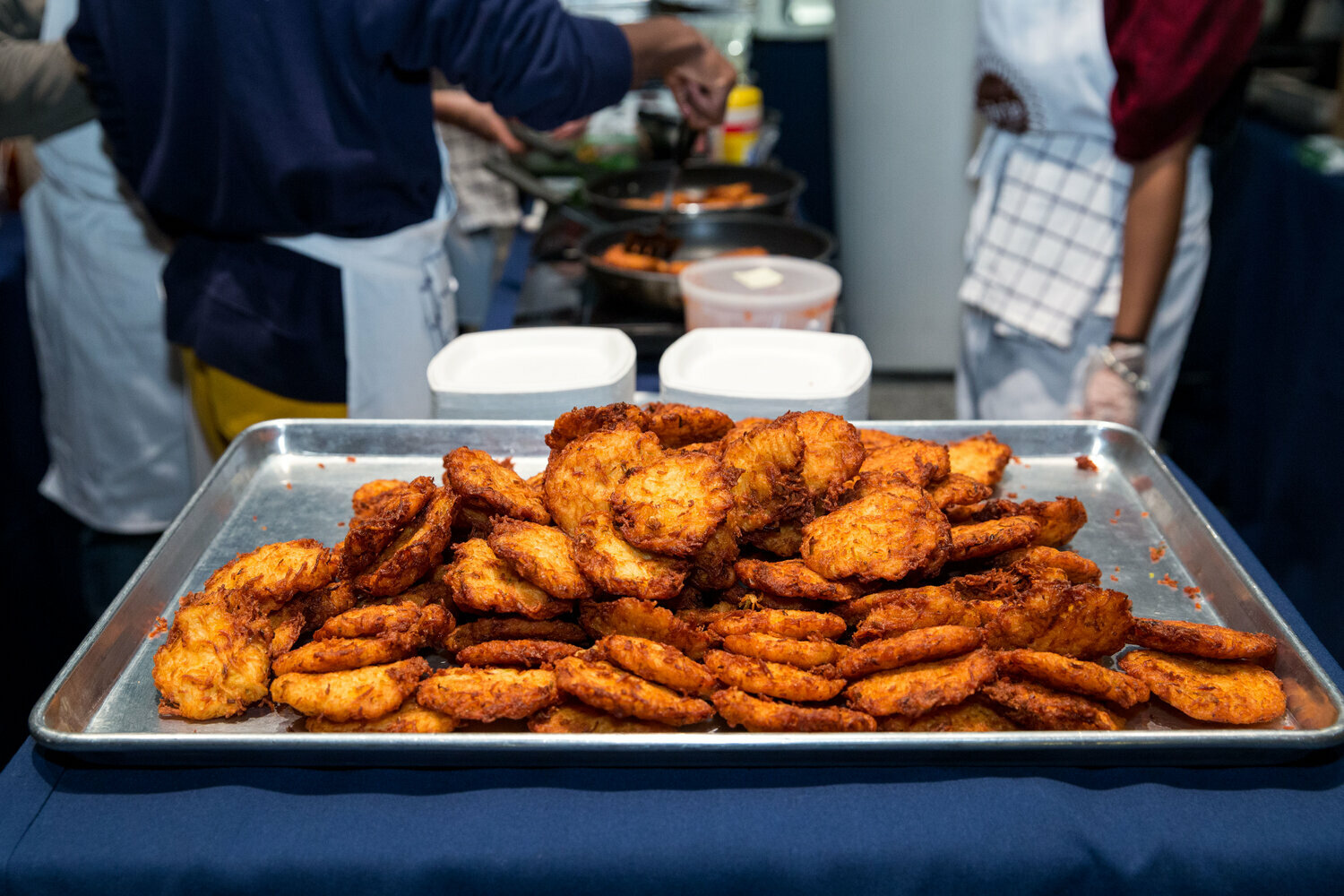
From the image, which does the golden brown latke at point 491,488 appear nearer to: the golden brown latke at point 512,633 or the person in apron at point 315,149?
the golden brown latke at point 512,633

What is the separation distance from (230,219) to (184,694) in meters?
1.41

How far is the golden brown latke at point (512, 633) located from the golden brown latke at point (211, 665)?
227 millimetres

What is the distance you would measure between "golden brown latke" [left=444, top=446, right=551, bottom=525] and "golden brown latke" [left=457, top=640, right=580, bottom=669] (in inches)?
8.6

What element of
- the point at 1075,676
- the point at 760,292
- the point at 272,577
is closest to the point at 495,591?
the point at 272,577

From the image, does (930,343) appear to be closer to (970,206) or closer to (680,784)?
(970,206)

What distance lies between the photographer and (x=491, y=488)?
131 cm

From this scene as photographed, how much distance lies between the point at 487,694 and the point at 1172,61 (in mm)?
2053

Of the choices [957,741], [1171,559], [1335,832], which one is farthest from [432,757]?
[1171,559]

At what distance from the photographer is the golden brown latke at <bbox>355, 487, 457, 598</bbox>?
47.9 inches

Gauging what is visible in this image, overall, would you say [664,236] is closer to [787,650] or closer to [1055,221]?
[1055,221]

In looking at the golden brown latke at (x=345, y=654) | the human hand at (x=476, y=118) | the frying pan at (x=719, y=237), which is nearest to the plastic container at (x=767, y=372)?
the frying pan at (x=719, y=237)

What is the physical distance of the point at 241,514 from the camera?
5.26ft

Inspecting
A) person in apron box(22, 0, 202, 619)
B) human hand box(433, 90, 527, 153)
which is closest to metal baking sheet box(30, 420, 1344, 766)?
person in apron box(22, 0, 202, 619)

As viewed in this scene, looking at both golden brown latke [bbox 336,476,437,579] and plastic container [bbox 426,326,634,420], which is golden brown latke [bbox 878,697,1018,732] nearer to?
golden brown latke [bbox 336,476,437,579]
